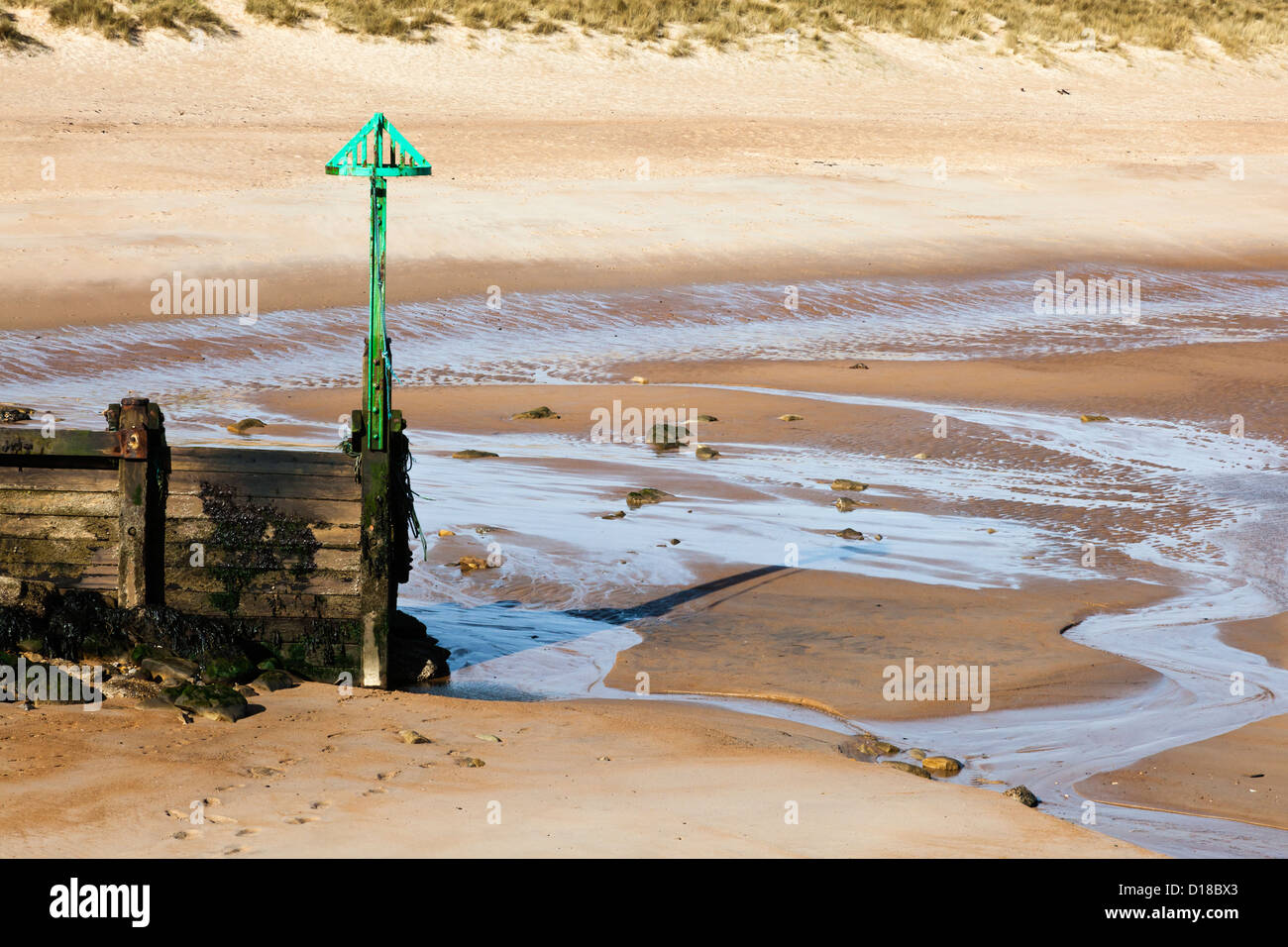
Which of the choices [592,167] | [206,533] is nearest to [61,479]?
[206,533]

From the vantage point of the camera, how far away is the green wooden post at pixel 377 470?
7.27 meters

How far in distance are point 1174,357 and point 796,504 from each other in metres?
8.34

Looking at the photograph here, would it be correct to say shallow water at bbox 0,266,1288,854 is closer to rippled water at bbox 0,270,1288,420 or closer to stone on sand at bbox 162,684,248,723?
rippled water at bbox 0,270,1288,420

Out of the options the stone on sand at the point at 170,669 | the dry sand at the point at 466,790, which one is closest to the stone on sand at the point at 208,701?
the dry sand at the point at 466,790

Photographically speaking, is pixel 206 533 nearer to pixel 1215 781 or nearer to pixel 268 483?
pixel 268 483

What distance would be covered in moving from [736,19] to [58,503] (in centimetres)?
3176

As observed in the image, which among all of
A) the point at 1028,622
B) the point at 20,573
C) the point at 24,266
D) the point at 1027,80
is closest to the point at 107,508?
the point at 20,573

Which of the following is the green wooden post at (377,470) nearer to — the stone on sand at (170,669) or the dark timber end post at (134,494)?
the stone on sand at (170,669)

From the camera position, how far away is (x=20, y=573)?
7535mm

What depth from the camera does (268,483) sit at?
746cm

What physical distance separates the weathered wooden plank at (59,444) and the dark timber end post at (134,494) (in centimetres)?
9

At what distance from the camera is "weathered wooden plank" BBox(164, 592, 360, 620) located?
297 inches
